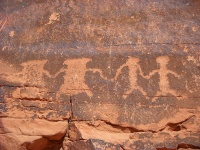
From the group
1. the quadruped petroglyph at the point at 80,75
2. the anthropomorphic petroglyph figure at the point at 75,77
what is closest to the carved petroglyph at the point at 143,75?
the quadruped petroglyph at the point at 80,75

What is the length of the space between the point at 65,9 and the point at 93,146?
128cm

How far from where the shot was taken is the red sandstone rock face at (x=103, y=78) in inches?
72.5

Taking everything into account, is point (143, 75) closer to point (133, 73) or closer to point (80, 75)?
point (133, 73)

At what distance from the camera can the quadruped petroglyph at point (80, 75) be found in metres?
1.93

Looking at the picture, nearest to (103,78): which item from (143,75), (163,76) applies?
(143,75)

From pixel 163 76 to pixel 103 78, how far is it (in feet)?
1.58

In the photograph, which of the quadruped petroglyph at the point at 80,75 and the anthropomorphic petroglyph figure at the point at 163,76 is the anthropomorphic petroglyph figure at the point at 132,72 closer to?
the quadruped petroglyph at the point at 80,75

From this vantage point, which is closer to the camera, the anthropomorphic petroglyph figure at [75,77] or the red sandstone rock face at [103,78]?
the red sandstone rock face at [103,78]

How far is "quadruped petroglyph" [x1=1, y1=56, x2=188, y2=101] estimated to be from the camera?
193 centimetres

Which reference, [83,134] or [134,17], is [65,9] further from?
[83,134]

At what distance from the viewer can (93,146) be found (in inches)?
70.7

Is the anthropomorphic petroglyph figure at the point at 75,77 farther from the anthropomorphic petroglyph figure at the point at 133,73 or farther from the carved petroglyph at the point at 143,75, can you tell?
the anthropomorphic petroglyph figure at the point at 133,73

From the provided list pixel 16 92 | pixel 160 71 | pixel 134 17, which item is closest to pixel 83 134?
pixel 16 92

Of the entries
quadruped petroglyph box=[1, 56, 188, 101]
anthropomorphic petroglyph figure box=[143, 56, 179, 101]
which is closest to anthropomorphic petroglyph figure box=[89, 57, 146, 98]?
quadruped petroglyph box=[1, 56, 188, 101]
